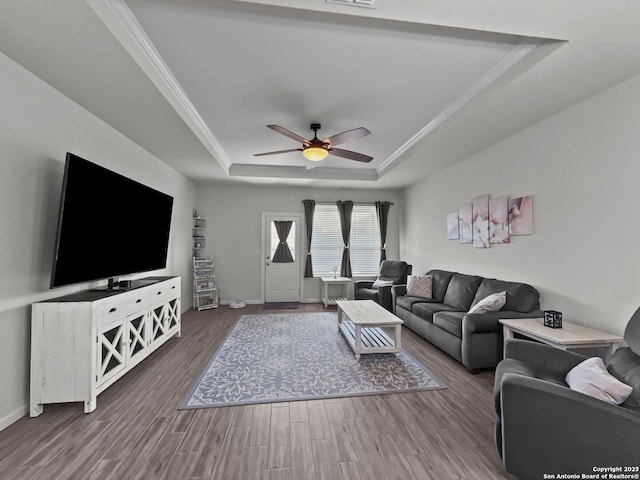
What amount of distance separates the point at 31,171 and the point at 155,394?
215cm

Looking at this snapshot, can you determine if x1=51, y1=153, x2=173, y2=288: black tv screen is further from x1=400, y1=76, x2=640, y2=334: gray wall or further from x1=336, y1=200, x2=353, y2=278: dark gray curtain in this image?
x1=400, y1=76, x2=640, y2=334: gray wall

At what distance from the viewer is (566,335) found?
7.87 feet

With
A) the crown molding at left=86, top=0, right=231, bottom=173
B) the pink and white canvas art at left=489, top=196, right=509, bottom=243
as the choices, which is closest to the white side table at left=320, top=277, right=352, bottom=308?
the pink and white canvas art at left=489, top=196, right=509, bottom=243

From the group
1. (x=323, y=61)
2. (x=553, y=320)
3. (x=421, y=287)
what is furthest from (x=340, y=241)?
(x=323, y=61)

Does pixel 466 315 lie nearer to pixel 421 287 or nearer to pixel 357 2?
pixel 421 287

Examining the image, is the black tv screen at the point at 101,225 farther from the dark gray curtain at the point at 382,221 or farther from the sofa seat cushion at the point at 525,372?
the dark gray curtain at the point at 382,221

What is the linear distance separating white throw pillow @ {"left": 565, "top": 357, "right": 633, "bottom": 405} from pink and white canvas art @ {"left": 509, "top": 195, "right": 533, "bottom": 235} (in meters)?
1.92

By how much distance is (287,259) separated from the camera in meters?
6.66

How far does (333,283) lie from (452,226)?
278 cm

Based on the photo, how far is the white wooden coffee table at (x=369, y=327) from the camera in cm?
339

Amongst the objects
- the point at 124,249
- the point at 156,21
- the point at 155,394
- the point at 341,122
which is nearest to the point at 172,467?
the point at 155,394

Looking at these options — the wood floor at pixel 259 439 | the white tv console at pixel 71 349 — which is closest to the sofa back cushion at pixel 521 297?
the wood floor at pixel 259 439

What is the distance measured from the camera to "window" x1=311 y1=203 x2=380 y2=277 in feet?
22.3

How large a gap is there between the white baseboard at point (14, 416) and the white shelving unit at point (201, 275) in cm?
359
